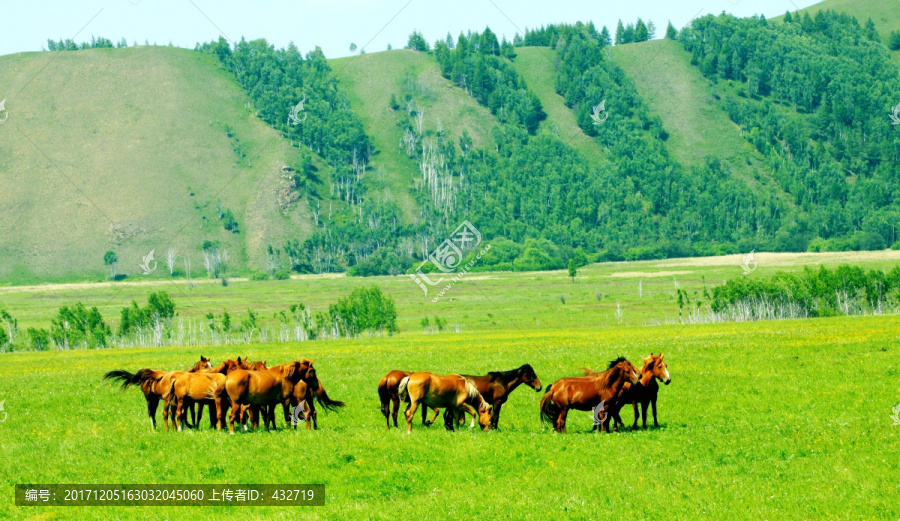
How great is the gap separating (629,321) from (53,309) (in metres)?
105

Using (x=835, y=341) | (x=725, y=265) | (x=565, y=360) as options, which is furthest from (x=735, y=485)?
(x=725, y=265)

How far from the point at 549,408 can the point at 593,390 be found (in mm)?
1484

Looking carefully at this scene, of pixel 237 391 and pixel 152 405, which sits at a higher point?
pixel 237 391

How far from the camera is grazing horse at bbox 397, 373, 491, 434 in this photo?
77.2ft

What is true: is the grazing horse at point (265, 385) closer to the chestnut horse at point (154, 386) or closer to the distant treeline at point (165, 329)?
the chestnut horse at point (154, 386)

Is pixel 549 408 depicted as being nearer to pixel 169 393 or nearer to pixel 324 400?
pixel 324 400

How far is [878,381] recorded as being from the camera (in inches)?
1287

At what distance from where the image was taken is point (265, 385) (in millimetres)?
24219

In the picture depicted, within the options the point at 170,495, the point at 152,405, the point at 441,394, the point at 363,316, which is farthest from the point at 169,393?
the point at 363,316

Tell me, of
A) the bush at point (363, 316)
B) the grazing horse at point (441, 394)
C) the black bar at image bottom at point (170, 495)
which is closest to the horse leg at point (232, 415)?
the grazing horse at point (441, 394)

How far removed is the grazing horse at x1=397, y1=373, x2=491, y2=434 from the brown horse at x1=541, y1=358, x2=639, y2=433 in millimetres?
2116

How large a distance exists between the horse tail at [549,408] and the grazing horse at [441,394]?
5.05 feet

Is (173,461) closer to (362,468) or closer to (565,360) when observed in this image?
(362,468)

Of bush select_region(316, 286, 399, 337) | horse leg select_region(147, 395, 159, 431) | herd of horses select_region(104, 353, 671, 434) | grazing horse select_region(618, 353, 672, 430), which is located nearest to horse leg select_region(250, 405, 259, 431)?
herd of horses select_region(104, 353, 671, 434)
